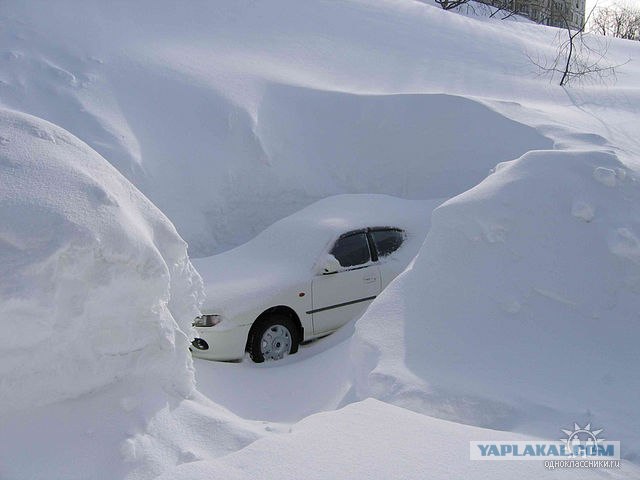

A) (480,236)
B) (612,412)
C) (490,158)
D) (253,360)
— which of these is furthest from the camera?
(490,158)

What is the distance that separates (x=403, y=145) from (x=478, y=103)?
1.35 metres

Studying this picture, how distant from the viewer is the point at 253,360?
22.3 feet

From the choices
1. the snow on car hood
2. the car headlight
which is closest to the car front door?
the snow on car hood

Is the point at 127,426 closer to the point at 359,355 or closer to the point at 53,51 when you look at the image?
the point at 359,355

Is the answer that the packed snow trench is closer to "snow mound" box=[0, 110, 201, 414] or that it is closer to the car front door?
"snow mound" box=[0, 110, 201, 414]

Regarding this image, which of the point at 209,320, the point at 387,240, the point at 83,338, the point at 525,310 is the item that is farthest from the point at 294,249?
the point at 83,338

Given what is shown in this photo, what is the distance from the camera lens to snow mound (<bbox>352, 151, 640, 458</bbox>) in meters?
4.23

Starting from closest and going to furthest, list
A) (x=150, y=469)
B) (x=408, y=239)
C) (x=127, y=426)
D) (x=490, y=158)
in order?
(x=150, y=469)
(x=127, y=426)
(x=408, y=239)
(x=490, y=158)

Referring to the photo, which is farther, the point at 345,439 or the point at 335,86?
the point at 335,86

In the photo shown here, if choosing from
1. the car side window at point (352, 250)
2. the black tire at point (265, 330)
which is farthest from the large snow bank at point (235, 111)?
the black tire at point (265, 330)

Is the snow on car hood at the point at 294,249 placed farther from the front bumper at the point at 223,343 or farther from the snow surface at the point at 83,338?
the snow surface at the point at 83,338

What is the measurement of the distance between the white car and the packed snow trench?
9.8 inches

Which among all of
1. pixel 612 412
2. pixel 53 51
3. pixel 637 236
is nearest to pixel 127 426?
pixel 612 412

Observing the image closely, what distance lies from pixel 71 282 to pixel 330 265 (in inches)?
157
